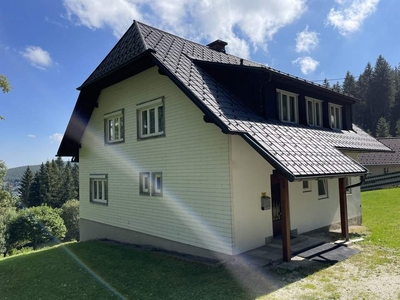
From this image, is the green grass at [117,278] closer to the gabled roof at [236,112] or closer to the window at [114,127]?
the gabled roof at [236,112]

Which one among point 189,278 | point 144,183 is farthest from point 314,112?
point 189,278

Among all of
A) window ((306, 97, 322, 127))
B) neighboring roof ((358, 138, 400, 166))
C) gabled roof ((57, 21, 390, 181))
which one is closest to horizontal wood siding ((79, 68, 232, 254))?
gabled roof ((57, 21, 390, 181))

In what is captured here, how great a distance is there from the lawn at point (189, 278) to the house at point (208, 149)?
0.87m

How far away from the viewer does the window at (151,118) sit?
31.3 feet

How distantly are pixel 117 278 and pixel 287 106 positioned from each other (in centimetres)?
725

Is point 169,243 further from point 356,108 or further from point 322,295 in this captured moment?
point 356,108

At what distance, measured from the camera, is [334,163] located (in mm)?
7590

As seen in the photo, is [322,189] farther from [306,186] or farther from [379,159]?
[379,159]

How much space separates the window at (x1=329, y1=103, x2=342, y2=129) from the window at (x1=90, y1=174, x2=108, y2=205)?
9818 mm

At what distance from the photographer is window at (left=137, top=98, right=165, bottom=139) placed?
31.3ft

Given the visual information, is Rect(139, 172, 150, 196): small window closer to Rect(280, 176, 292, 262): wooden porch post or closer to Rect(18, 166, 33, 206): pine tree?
Rect(280, 176, 292, 262): wooden porch post

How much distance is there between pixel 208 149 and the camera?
25.6 feet

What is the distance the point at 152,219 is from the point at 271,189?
13.2 ft

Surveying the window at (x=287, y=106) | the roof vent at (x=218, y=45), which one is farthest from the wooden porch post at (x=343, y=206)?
the roof vent at (x=218, y=45)
